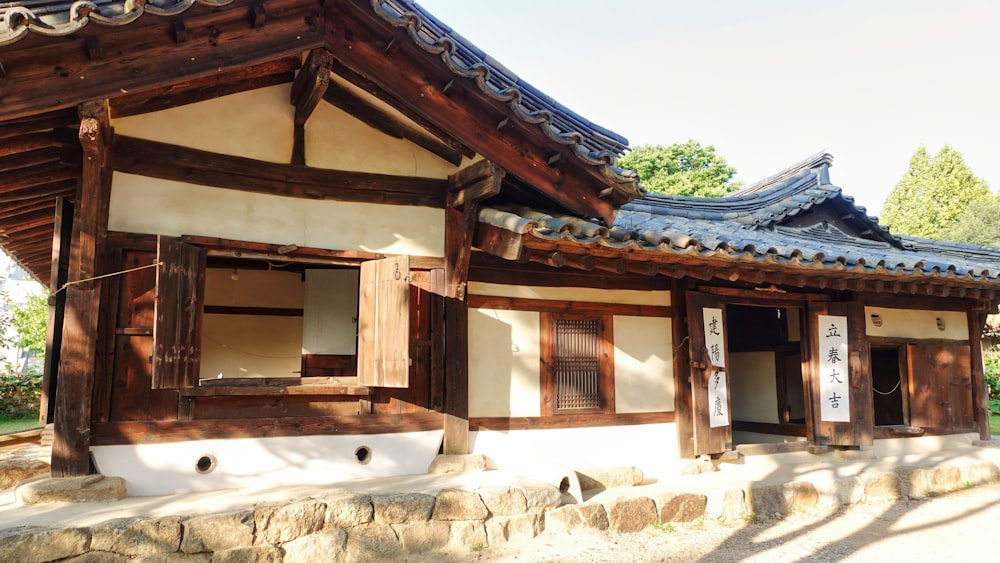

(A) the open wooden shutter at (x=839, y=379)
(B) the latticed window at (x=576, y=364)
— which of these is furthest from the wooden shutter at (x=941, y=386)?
(B) the latticed window at (x=576, y=364)

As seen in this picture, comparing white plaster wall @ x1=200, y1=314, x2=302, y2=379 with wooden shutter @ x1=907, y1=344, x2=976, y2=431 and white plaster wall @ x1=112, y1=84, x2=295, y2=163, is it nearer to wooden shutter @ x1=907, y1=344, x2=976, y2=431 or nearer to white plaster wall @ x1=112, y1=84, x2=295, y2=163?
white plaster wall @ x1=112, y1=84, x2=295, y2=163

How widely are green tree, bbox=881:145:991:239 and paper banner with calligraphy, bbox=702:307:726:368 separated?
30.2 meters

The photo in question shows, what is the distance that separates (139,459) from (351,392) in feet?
5.89

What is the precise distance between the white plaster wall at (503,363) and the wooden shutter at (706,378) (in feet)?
6.52

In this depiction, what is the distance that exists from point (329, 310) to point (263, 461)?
396 centimetres

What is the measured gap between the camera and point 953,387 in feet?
32.3

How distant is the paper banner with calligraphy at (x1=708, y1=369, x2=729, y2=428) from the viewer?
25.6ft

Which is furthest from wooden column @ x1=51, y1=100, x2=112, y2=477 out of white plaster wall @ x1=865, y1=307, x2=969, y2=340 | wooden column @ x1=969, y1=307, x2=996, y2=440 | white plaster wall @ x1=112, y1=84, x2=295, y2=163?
wooden column @ x1=969, y1=307, x2=996, y2=440

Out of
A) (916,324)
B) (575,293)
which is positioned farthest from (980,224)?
(575,293)

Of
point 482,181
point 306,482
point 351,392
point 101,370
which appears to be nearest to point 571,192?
point 482,181

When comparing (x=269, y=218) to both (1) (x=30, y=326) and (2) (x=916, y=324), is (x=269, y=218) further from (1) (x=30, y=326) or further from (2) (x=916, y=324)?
(1) (x=30, y=326)

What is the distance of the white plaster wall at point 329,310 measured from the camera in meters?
9.55

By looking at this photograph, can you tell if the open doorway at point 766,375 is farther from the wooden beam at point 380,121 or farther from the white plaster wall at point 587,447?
the wooden beam at point 380,121

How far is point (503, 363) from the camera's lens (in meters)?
6.93
